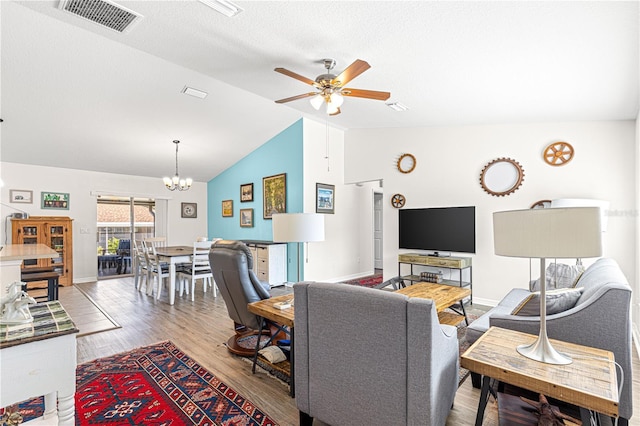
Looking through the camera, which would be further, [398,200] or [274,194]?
[274,194]

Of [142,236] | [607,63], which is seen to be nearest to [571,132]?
[607,63]

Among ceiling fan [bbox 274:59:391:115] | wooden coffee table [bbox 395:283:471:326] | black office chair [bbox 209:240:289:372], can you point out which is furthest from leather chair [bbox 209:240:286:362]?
ceiling fan [bbox 274:59:391:115]

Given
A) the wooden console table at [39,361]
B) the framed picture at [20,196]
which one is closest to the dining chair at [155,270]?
the framed picture at [20,196]

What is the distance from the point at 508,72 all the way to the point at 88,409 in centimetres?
421

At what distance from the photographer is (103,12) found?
2.60m

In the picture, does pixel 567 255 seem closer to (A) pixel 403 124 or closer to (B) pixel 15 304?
(B) pixel 15 304

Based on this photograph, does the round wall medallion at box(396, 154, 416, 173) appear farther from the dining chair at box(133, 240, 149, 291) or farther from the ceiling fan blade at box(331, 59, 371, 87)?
the dining chair at box(133, 240, 149, 291)

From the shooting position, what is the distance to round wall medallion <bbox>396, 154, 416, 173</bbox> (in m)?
5.34

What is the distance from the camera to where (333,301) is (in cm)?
161

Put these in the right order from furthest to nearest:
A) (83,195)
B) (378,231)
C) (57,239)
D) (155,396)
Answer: (378,231), (83,195), (57,239), (155,396)

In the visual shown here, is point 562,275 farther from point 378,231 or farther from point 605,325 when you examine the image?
point 378,231

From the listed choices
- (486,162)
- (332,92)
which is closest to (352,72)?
(332,92)

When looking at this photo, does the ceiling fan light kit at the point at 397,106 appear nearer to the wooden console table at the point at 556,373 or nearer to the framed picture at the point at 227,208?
the wooden console table at the point at 556,373

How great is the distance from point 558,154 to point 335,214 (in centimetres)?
371
